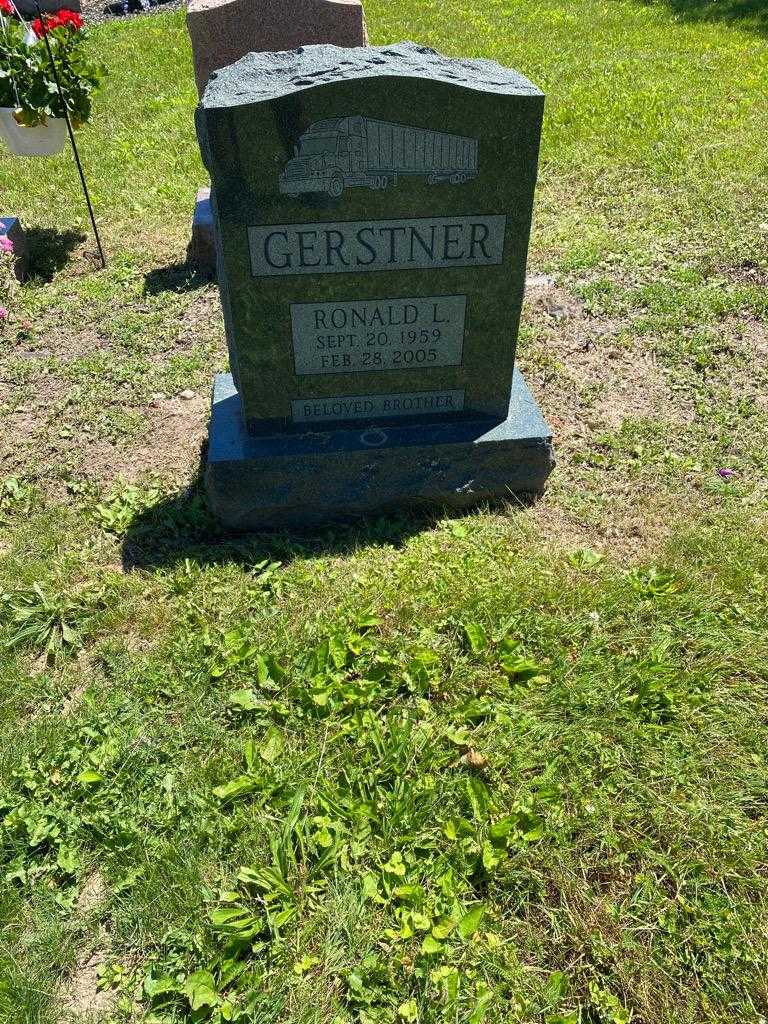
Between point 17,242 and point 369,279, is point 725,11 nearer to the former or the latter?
point 17,242

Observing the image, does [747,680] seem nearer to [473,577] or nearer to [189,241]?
[473,577]

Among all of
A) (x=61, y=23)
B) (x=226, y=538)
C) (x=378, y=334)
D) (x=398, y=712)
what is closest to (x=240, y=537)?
(x=226, y=538)

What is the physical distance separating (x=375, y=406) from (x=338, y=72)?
4.23 feet

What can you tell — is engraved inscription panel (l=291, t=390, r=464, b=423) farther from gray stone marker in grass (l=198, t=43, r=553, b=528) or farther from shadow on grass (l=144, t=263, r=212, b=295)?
shadow on grass (l=144, t=263, r=212, b=295)

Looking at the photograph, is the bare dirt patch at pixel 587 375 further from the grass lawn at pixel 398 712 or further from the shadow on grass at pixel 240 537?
the shadow on grass at pixel 240 537

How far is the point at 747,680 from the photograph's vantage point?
276 centimetres

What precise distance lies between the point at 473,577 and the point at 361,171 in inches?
62.3

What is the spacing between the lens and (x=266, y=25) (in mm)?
5145

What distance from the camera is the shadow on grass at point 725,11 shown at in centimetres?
1039

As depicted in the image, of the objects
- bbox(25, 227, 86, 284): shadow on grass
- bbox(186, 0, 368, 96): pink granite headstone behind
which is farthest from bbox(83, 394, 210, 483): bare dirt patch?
bbox(186, 0, 368, 96): pink granite headstone behind

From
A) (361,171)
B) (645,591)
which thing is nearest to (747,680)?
(645,591)

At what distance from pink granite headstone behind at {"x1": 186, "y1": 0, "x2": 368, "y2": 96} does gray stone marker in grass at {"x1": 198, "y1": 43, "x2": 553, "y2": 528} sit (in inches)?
86.7

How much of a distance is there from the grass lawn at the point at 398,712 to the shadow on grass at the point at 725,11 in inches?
305

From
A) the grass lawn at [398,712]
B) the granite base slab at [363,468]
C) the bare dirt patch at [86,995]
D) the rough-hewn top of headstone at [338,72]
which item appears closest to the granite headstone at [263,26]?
the grass lawn at [398,712]
